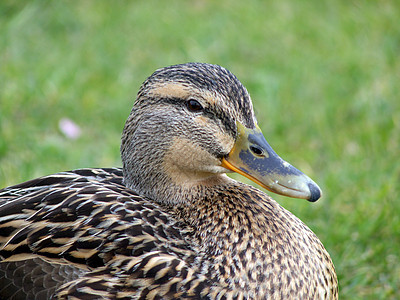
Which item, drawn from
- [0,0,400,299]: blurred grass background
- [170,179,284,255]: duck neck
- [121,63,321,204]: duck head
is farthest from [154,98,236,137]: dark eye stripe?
[0,0,400,299]: blurred grass background

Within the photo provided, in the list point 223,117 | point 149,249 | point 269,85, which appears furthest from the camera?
point 269,85

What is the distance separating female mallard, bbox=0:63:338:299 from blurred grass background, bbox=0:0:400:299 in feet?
3.07

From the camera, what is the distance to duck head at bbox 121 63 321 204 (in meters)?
2.58

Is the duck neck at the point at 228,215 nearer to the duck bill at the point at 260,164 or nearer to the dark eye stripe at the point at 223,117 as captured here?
the duck bill at the point at 260,164

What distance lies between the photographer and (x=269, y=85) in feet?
17.5

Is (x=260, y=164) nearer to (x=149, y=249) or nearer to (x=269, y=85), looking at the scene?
(x=149, y=249)

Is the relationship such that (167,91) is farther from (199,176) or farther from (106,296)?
(106,296)

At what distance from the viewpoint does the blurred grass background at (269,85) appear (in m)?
3.78

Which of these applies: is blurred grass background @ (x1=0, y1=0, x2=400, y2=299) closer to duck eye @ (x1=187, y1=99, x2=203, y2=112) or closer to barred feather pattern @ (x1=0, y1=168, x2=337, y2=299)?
barred feather pattern @ (x1=0, y1=168, x2=337, y2=299)

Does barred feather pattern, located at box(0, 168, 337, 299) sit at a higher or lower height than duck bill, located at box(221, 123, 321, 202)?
lower

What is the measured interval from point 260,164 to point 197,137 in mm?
298

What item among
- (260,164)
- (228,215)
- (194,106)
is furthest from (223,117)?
(228,215)

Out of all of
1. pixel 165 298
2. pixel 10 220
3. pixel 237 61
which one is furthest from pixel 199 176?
pixel 237 61

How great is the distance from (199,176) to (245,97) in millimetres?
425
